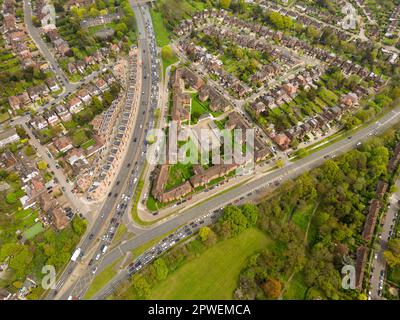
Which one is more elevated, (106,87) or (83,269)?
(106,87)

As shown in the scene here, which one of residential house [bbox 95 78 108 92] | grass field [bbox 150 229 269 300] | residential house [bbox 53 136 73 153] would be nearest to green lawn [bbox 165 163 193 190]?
grass field [bbox 150 229 269 300]

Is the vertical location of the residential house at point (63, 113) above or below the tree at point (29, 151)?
above

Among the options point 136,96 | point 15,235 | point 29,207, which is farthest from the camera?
point 136,96

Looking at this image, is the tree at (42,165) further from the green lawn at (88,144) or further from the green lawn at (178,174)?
the green lawn at (178,174)

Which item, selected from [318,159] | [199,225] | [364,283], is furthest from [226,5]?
[364,283]

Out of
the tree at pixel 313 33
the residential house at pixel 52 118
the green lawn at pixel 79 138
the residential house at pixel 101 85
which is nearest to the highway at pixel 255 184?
the green lawn at pixel 79 138

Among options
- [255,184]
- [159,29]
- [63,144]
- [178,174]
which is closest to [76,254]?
[178,174]

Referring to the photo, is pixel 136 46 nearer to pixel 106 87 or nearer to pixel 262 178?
pixel 106 87
